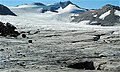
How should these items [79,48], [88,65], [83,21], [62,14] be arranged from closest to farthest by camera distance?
[88,65]
[79,48]
[83,21]
[62,14]

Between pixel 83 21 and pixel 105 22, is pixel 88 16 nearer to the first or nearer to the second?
pixel 83 21

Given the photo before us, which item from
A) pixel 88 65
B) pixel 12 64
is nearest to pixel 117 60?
pixel 88 65

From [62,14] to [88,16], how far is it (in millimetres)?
9820

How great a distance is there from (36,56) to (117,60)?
2.59 metres

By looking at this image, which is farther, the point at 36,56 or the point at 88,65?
the point at 36,56

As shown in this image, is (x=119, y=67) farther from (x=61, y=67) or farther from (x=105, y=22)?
(x=105, y=22)

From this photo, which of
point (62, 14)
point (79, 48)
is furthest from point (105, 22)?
point (79, 48)

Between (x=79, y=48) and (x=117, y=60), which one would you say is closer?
(x=117, y=60)

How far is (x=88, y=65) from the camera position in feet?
33.4

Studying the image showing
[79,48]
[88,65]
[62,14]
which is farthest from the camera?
[62,14]

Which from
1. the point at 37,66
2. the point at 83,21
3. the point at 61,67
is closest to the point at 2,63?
the point at 37,66

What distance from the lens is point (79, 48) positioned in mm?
14047

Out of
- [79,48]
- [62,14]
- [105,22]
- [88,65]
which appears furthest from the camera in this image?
[62,14]

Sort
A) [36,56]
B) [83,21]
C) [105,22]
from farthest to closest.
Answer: [83,21] → [105,22] → [36,56]
